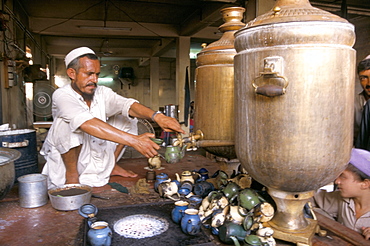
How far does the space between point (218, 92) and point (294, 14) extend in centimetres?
86

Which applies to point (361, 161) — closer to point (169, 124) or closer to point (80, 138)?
point (169, 124)

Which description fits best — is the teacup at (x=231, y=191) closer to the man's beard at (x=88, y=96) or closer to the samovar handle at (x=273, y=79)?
the samovar handle at (x=273, y=79)

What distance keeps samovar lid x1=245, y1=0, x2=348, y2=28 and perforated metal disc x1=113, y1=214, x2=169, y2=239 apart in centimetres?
127

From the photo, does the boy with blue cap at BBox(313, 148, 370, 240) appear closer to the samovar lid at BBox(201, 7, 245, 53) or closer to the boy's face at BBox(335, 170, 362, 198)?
the boy's face at BBox(335, 170, 362, 198)

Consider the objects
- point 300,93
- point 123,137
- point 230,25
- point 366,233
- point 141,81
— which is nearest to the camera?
point 300,93

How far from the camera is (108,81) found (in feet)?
55.0

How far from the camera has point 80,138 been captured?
2.48 meters

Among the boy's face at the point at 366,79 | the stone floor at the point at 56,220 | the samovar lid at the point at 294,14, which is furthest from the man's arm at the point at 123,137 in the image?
the boy's face at the point at 366,79

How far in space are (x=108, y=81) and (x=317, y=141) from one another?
16452 mm

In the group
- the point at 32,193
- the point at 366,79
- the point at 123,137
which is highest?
the point at 366,79

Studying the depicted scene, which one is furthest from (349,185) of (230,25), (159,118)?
(159,118)

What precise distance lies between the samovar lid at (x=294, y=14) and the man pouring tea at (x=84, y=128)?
1214 mm

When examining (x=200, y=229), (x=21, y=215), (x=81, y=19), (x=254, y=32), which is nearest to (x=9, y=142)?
(x=21, y=215)

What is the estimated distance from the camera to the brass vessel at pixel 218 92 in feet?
6.86
